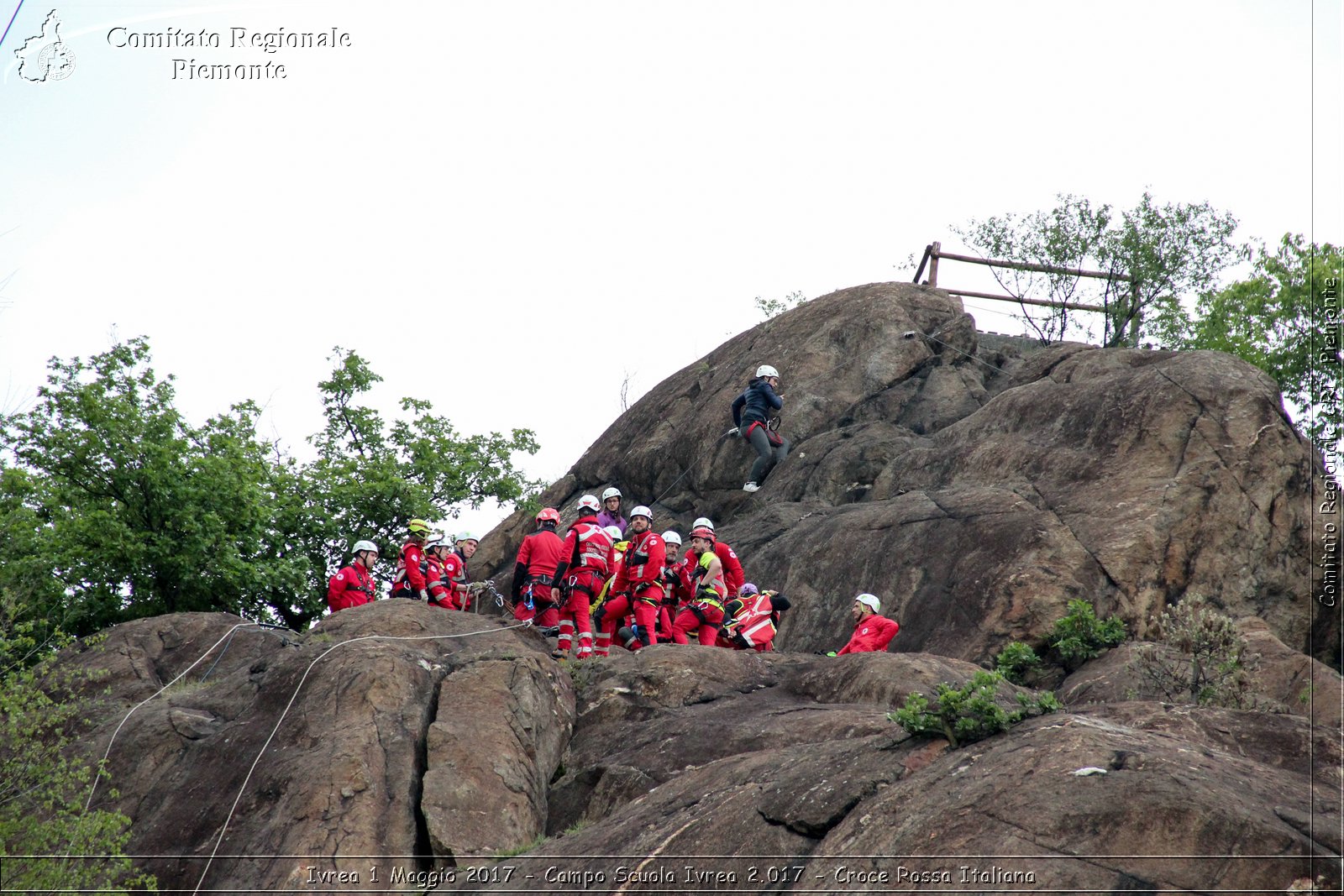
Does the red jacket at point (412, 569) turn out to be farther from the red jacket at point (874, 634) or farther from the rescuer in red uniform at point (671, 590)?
the red jacket at point (874, 634)

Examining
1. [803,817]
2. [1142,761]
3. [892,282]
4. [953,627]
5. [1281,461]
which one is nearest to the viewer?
[1142,761]

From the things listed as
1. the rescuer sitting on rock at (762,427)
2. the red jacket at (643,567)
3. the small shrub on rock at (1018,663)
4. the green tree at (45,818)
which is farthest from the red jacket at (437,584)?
the small shrub on rock at (1018,663)

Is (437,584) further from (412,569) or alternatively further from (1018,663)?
(1018,663)

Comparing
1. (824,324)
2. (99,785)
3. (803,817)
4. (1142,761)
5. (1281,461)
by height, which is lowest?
(99,785)

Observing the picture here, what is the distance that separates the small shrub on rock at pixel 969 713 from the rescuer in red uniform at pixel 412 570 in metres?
13.0

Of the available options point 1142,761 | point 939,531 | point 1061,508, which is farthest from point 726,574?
point 1142,761

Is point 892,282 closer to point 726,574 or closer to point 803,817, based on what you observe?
point 726,574

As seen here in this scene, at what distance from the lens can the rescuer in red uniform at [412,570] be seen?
70.0 ft

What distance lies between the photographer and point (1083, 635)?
17.5 meters

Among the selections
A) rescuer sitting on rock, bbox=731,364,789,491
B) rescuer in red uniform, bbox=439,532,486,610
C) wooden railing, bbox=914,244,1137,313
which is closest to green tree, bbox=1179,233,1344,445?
wooden railing, bbox=914,244,1137,313

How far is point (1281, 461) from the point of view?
785 inches

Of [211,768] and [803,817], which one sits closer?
[803,817]

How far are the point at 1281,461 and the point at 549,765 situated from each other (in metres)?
13.6

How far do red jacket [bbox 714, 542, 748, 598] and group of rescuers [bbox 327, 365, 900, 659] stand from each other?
14 mm
